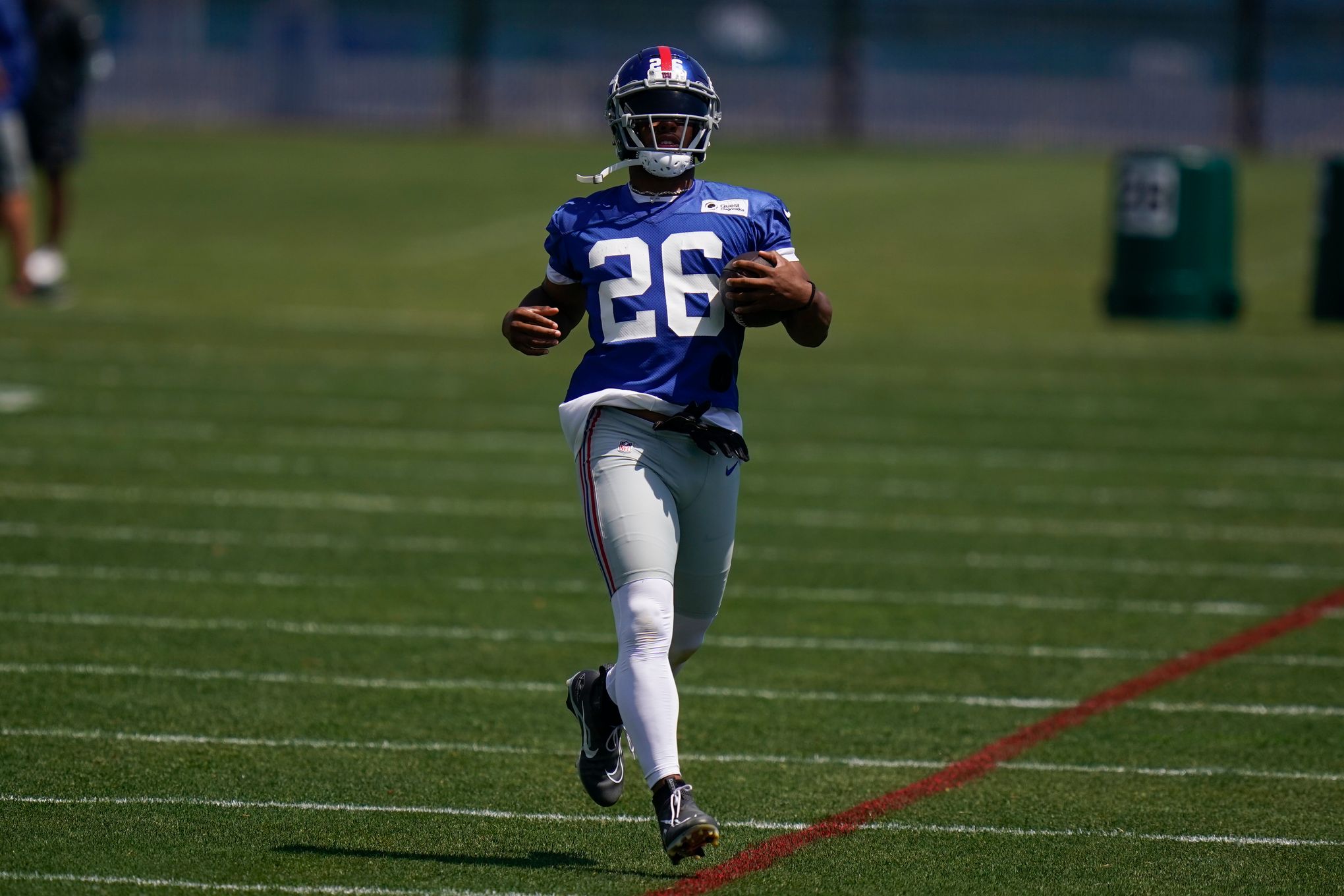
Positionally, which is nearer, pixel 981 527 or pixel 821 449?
pixel 981 527

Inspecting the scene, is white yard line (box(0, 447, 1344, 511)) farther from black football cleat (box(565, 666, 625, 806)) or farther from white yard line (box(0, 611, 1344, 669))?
black football cleat (box(565, 666, 625, 806))

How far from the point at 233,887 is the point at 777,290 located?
186cm

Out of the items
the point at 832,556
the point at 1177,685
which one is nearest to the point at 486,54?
the point at 832,556

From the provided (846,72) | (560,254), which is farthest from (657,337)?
(846,72)

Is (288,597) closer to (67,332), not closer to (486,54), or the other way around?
(67,332)

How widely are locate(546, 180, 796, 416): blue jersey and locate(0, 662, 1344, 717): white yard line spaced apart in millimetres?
Answer: 1745

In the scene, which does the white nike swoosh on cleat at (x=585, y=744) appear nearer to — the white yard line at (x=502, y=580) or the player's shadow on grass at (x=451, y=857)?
the player's shadow on grass at (x=451, y=857)

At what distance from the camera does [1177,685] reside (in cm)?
651

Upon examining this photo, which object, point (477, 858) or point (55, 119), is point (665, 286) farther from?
point (55, 119)

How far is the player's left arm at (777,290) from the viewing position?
4.62 meters

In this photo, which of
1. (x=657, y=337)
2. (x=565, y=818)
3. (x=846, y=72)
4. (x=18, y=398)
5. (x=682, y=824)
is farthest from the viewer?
(x=846, y=72)

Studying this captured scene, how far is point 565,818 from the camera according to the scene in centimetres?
505

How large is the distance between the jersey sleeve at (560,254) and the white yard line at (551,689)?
74.8 inches

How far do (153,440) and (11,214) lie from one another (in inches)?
151
